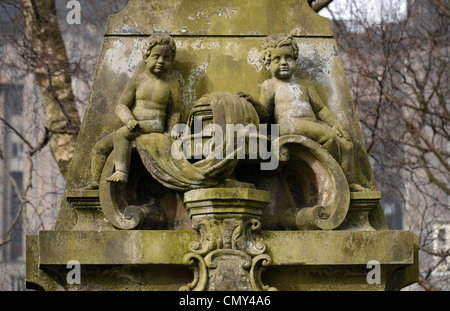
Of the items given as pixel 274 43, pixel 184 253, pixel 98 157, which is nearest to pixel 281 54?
pixel 274 43

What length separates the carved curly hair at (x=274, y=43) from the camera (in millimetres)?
7031

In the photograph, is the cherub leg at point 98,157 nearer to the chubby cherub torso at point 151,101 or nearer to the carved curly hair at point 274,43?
the chubby cherub torso at point 151,101

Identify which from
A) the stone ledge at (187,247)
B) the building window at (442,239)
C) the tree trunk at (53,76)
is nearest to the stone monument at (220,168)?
the stone ledge at (187,247)

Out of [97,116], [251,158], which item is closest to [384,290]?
[251,158]

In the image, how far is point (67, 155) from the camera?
12109 millimetres

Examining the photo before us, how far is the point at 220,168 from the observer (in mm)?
6461

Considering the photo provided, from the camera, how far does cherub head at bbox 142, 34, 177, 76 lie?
700 centimetres

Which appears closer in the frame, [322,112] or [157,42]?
[157,42]

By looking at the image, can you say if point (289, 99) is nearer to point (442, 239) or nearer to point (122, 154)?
point (122, 154)

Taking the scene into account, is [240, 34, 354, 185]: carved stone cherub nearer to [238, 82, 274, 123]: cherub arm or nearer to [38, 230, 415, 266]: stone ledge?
[238, 82, 274, 123]: cherub arm

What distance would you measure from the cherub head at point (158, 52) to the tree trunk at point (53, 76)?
488 cm

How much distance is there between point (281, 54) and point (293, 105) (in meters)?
0.37
